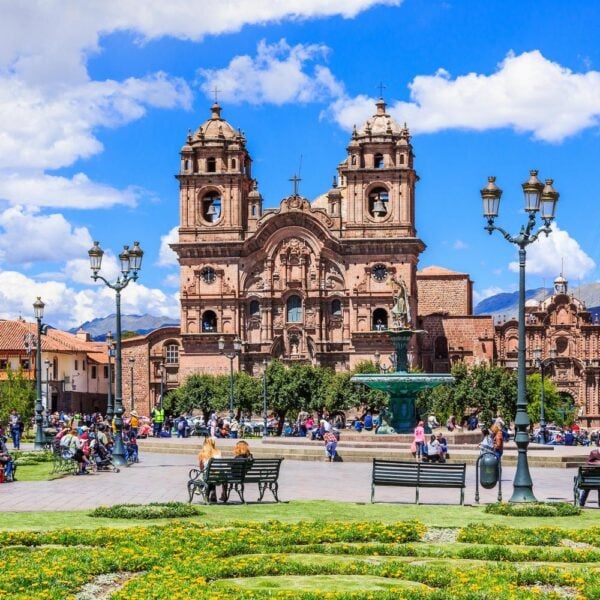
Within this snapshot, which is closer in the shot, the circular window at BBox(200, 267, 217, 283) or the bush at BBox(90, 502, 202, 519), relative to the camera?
the bush at BBox(90, 502, 202, 519)

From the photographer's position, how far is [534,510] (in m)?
17.5

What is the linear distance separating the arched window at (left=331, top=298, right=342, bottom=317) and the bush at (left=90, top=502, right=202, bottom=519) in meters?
55.3

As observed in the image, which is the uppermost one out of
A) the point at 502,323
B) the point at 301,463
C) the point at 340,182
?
the point at 340,182

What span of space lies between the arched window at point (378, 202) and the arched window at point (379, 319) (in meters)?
5.73

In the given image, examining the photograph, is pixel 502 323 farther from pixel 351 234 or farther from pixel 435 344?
pixel 351 234

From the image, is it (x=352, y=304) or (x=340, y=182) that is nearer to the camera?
(x=352, y=304)

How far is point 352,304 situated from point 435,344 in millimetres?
10067

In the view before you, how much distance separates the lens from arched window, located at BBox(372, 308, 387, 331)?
234ft

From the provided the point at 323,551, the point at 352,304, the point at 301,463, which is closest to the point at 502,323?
the point at 352,304

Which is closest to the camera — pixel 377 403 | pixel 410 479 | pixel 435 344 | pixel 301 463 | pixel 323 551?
pixel 323 551

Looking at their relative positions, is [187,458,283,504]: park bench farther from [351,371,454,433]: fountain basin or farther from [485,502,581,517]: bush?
[351,371,454,433]: fountain basin

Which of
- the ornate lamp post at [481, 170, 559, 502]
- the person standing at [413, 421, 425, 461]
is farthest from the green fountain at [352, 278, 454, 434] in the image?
the ornate lamp post at [481, 170, 559, 502]

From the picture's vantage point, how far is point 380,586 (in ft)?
37.0

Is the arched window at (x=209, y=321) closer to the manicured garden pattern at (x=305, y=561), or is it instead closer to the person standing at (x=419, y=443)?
the person standing at (x=419, y=443)
